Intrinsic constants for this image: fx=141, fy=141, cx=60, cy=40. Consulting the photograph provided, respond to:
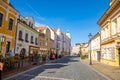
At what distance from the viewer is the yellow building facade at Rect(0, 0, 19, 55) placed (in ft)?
56.1

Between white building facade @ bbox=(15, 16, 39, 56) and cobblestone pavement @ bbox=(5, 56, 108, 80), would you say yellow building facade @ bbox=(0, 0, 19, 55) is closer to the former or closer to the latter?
white building facade @ bbox=(15, 16, 39, 56)

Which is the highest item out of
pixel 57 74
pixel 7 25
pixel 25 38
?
pixel 7 25

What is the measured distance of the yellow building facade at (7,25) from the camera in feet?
56.1

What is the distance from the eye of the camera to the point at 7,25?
18328 millimetres

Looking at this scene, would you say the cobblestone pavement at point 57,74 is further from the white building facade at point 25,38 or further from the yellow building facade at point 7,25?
the white building facade at point 25,38

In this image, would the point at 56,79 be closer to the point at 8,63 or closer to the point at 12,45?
the point at 8,63

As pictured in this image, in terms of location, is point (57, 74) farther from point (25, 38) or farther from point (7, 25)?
point (25, 38)

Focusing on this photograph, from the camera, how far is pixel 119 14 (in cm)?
1780

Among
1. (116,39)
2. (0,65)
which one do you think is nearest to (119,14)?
(116,39)

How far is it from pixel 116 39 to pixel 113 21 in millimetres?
3426

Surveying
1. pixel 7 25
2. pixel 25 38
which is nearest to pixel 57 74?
pixel 7 25

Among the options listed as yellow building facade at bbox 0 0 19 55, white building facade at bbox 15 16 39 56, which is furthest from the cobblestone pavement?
white building facade at bbox 15 16 39 56

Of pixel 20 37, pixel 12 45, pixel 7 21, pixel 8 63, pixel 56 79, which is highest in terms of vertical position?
pixel 7 21

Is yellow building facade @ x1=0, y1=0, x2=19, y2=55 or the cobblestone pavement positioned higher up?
yellow building facade @ x1=0, y1=0, x2=19, y2=55
